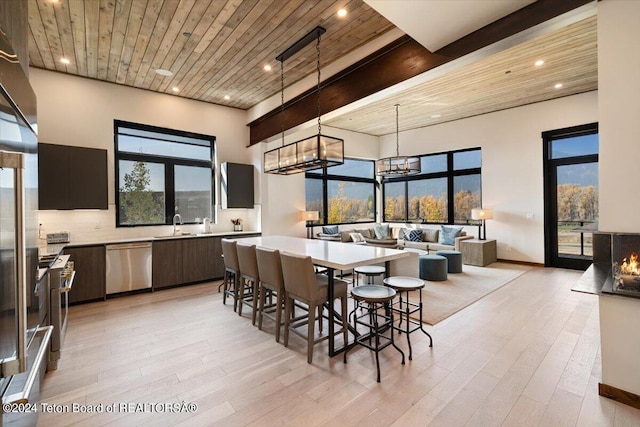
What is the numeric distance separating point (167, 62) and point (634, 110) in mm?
5301

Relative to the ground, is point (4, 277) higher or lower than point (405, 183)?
lower

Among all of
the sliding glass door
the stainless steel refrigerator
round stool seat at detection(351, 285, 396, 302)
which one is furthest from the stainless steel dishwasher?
the sliding glass door

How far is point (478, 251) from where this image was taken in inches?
269

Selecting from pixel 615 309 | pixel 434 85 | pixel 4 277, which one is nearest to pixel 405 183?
pixel 434 85

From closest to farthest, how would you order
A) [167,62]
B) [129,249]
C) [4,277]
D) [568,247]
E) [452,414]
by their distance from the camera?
[4,277]
[452,414]
[167,62]
[129,249]
[568,247]

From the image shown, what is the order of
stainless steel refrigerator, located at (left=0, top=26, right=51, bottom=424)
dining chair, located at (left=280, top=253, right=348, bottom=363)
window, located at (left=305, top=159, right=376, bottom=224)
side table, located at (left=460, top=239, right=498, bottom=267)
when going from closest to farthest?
Answer: stainless steel refrigerator, located at (left=0, top=26, right=51, bottom=424), dining chair, located at (left=280, top=253, right=348, bottom=363), side table, located at (left=460, top=239, right=498, bottom=267), window, located at (left=305, top=159, right=376, bottom=224)

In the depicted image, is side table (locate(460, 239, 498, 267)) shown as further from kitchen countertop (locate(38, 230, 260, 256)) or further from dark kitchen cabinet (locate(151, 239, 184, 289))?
dark kitchen cabinet (locate(151, 239, 184, 289))

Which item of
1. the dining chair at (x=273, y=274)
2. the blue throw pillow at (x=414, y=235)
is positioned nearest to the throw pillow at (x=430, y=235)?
the blue throw pillow at (x=414, y=235)

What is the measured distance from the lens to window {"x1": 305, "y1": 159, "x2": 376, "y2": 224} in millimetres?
8023

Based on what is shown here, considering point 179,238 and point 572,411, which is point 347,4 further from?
point 179,238

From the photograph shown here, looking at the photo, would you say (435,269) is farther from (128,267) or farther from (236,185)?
(128,267)

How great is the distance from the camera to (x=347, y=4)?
122 inches

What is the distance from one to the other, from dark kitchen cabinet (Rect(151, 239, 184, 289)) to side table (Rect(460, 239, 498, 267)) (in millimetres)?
6315

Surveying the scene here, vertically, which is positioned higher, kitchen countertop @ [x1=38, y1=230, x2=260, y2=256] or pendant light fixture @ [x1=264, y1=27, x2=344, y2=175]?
pendant light fixture @ [x1=264, y1=27, x2=344, y2=175]
